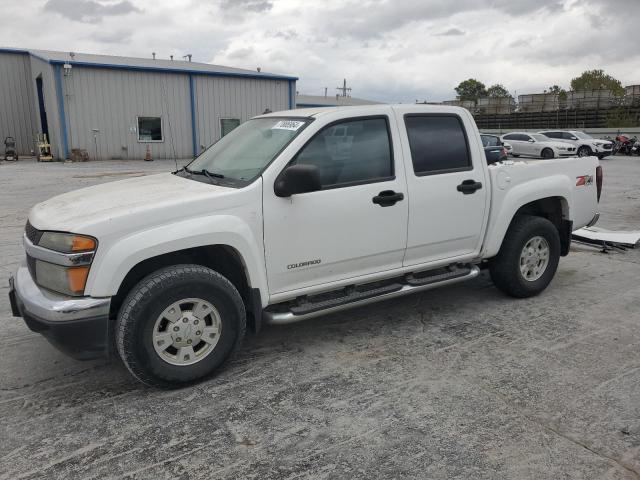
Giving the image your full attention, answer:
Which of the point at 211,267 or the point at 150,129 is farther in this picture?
the point at 150,129

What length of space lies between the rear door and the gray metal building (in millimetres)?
20472

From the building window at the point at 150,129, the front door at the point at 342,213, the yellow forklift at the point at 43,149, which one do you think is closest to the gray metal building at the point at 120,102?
the building window at the point at 150,129

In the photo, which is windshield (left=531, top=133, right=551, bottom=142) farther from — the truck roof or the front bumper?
the front bumper

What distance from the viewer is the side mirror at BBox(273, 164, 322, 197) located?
3.57m

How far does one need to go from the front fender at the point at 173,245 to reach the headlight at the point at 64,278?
1.6 inches

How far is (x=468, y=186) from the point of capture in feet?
15.2

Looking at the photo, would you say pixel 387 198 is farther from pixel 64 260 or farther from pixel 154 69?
pixel 154 69

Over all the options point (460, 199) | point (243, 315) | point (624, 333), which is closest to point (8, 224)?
point (243, 315)

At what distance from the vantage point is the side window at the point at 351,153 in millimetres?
3969

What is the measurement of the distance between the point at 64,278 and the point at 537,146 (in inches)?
1079

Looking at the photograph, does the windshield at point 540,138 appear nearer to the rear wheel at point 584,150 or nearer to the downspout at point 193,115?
the rear wheel at point 584,150

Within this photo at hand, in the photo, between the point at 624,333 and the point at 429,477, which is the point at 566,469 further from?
the point at 624,333

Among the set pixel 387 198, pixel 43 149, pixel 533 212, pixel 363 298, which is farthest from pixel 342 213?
pixel 43 149

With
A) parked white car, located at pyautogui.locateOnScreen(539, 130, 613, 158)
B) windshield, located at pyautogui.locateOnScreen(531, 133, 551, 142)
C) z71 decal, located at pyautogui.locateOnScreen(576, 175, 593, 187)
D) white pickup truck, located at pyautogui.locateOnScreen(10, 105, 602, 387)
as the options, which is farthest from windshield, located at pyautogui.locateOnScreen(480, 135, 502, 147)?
white pickup truck, located at pyautogui.locateOnScreen(10, 105, 602, 387)
